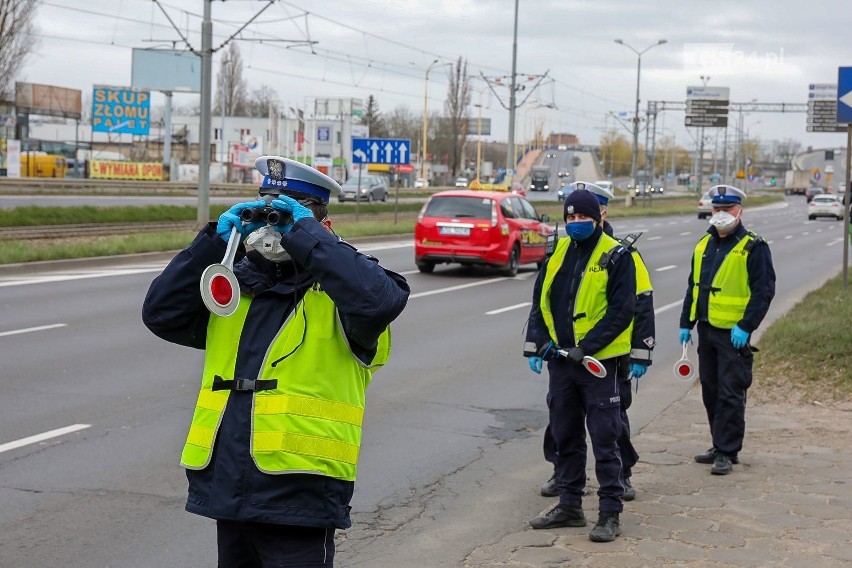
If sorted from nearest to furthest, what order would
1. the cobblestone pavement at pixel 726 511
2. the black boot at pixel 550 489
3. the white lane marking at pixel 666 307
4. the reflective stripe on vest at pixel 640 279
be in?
the cobblestone pavement at pixel 726 511
the reflective stripe on vest at pixel 640 279
the black boot at pixel 550 489
the white lane marking at pixel 666 307

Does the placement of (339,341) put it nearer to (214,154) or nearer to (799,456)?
(799,456)

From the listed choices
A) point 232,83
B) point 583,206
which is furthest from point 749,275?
point 232,83

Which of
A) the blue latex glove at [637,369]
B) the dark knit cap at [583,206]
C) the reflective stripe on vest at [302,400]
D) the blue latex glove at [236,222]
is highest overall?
the dark knit cap at [583,206]

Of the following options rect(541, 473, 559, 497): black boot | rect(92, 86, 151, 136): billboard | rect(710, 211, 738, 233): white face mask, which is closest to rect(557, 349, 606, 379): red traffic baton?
rect(541, 473, 559, 497): black boot

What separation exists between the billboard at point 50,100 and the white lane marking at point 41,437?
2842 inches

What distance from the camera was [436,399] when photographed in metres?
10.2

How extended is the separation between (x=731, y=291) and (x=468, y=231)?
1411 centimetres

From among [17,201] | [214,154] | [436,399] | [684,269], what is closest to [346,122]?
[214,154]

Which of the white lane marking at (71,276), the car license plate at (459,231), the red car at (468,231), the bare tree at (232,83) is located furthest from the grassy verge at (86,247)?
the bare tree at (232,83)

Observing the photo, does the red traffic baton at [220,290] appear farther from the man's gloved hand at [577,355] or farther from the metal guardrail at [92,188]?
the metal guardrail at [92,188]

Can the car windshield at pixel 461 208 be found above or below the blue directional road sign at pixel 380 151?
below

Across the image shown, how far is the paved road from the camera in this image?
5977 millimetres

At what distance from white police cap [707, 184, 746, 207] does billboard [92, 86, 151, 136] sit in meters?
77.5

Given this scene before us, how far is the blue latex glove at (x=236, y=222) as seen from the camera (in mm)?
3443
